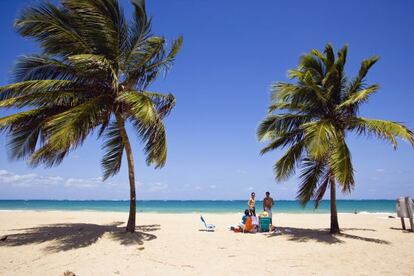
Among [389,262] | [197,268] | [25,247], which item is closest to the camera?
[197,268]

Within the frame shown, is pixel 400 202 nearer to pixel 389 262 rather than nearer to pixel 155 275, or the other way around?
pixel 389 262

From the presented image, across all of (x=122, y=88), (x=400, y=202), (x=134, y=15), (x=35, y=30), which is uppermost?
(x=134, y=15)

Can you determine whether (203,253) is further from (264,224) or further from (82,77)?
(82,77)

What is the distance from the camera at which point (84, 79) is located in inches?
399

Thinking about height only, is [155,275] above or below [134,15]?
below

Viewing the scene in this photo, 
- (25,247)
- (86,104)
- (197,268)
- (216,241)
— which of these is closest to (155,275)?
(197,268)

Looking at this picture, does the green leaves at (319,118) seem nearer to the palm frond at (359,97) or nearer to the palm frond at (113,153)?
the palm frond at (359,97)

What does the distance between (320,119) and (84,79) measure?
8166 millimetres

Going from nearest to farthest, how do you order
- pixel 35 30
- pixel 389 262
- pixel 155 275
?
pixel 155 275
pixel 389 262
pixel 35 30

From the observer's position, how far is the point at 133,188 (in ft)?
35.2

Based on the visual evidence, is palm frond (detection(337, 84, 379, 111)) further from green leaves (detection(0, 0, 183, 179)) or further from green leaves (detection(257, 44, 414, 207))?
green leaves (detection(0, 0, 183, 179))

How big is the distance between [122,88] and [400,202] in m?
11.3

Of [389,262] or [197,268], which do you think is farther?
[389,262]

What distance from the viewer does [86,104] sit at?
9.22 metres
